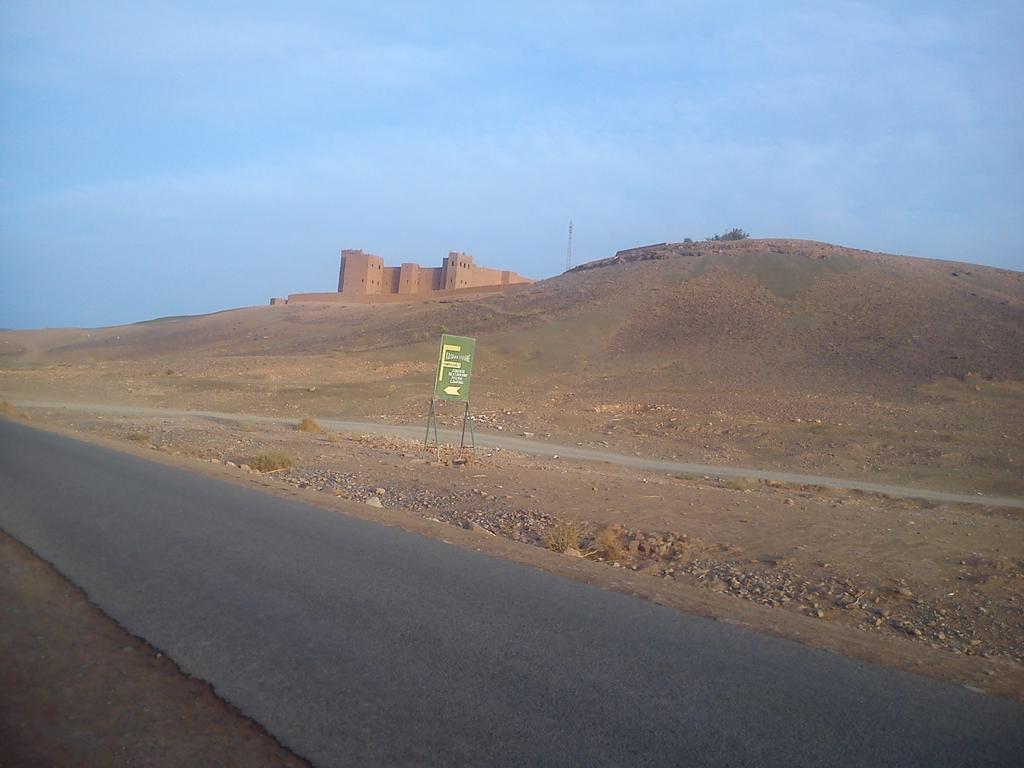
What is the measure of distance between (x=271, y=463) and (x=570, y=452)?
14542mm

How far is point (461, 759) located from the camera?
17.4 feet

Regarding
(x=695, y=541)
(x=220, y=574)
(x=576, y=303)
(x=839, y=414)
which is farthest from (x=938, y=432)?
(x=576, y=303)

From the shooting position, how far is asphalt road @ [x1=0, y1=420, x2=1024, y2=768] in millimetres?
5609

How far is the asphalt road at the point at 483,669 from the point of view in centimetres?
561

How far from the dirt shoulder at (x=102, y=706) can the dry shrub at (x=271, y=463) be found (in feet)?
47.4

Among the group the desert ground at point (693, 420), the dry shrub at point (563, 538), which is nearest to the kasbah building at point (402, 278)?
the desert ground at point (693, 420)

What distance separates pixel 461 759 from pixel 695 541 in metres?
10.4

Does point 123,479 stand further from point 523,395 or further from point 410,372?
point 410,372

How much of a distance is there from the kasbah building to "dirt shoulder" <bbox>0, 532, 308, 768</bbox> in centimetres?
11310

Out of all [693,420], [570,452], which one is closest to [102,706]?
[570,452]

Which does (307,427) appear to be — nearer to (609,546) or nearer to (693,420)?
(693,420)

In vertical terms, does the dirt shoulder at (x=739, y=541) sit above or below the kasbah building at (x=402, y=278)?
below

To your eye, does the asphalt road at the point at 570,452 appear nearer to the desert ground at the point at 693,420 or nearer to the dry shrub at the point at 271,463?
the desert ground at the point at 693,420

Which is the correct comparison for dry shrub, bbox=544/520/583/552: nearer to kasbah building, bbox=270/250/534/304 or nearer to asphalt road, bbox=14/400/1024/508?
asphalt road, bbox=14/400/1024/508
